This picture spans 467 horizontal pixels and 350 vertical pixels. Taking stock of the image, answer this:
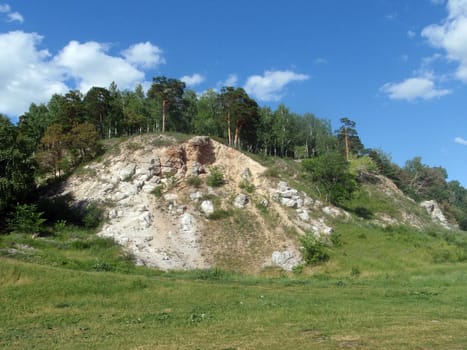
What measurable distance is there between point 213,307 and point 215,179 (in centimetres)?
2904

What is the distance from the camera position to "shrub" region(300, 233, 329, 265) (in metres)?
34.7

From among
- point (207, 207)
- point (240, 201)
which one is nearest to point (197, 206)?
point (207, 207)

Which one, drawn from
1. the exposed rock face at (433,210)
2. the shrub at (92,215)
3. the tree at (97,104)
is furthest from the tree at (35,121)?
the exposed rock face at (433,210)

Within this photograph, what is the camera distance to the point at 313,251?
35.0 metres

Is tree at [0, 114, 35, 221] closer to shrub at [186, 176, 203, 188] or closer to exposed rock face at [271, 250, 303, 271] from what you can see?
shrub at [186, 176, 203, 188]

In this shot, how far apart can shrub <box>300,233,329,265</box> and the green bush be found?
23.8m

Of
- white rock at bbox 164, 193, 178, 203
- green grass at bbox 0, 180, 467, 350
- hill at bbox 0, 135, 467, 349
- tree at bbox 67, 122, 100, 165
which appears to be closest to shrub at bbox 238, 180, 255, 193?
hill at bbox 0, 135, 467, 349

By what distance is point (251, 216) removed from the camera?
41906 mm

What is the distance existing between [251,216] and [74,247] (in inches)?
715

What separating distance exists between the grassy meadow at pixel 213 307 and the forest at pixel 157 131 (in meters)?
10.5

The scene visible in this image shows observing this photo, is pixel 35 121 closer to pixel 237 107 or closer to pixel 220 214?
pixel 237 107

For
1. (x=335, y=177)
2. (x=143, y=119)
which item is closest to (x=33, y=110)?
(x=143, y=119)

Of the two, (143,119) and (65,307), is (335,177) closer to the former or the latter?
(143,119)

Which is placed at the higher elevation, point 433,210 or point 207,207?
point 207,207
